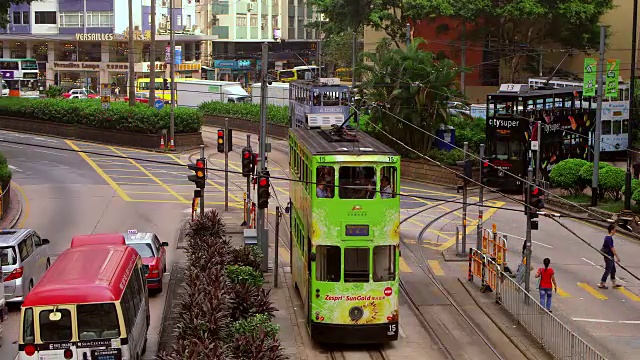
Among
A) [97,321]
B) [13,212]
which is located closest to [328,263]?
[97,321]

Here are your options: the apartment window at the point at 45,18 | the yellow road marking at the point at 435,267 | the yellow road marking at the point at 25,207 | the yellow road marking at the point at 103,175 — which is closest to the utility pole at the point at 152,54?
the yellow road marking at the point at 103,175

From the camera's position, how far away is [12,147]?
58.9 metres

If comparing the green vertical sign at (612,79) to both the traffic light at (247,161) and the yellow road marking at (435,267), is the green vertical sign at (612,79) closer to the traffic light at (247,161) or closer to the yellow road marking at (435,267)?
the yellow road marking at (435,267)

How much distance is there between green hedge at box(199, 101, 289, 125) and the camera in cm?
6581

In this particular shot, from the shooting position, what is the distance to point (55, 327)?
671 inches

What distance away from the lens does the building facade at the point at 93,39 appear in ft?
324

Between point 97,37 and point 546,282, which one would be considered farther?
point 97,37

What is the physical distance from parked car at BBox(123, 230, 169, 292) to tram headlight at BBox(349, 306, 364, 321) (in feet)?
22.3

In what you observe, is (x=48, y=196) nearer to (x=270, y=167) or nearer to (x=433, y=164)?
(x=270, y=167)

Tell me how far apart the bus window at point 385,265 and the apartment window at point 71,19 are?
8396 cm

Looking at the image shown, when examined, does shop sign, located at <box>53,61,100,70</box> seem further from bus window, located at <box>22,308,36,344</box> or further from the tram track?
bus window, located at <box>22,308,36,344</box>

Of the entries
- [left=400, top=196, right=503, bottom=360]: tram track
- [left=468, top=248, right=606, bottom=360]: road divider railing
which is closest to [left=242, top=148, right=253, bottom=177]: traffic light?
[left=400, top=196, right=503, bottom=360]: tram track

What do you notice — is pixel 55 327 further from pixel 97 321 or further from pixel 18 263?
pixel 18 263

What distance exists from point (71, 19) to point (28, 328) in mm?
87159
